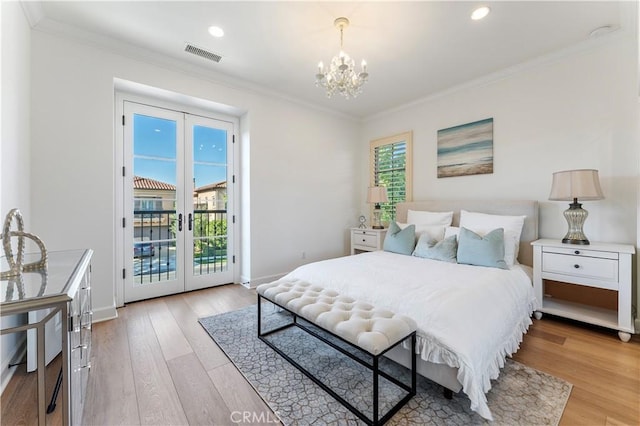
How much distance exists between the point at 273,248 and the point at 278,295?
1881 mm

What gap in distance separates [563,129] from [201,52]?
398 cm

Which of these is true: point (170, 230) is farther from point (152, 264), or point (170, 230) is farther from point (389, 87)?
point (389, 87)

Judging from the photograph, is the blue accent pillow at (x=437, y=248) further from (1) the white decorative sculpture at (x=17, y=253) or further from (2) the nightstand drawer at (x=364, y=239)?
(1) the white decorative sculpture at (x=17, y=253)

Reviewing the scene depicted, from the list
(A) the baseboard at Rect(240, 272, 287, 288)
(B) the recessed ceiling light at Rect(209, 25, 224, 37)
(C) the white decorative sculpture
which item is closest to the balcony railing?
(A) the baseboard at Rect(240, 272, 287, 288)

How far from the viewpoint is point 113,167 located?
2.72 m

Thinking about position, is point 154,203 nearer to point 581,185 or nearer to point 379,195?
point 379,195

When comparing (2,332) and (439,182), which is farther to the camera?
(439,182)

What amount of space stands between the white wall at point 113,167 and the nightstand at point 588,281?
9.28 ft

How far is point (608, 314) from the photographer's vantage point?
2410 mm

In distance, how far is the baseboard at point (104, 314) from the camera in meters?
2.60

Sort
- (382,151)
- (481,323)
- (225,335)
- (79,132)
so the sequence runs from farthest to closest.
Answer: (382,151), (79,132), (225,335), (481,323)

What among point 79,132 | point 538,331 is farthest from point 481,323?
point 79,132

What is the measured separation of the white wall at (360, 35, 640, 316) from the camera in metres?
2.49

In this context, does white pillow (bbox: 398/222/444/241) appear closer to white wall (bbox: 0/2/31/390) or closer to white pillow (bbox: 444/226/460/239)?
white pillow (bbox: 444/226/460/239)
